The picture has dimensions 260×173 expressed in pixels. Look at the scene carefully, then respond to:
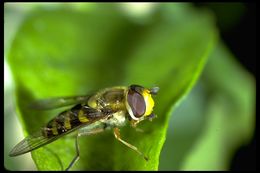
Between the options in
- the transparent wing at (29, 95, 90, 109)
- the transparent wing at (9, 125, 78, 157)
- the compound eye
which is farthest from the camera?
the transparent wing at (29, 95, 90, 109)

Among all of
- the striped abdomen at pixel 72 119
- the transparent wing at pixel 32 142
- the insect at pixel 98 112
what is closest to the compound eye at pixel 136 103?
the insect at pixel 98 112

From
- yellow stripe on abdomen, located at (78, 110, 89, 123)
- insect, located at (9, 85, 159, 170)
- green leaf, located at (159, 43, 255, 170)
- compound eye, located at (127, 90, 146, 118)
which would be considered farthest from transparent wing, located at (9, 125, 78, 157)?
green leaf, located at (159, 43, 255, 170)

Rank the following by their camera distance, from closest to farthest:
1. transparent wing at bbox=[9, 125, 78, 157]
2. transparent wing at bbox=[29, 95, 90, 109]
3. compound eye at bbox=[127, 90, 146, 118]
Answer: transparent wing at bbox=[9, 125, 78, 157], compound eye at bbox=[127, 90, 146, 118], transparent wing at bbox=[29, 95, 90, 109]

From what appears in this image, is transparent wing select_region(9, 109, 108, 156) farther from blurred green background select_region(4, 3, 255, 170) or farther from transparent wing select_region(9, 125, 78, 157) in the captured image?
blurred green background select_region(4, 3, 255, 170)

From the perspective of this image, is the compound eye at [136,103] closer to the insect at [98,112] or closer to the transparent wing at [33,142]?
the insect at [98,112]

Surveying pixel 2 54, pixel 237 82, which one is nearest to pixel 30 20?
pixel 2 54

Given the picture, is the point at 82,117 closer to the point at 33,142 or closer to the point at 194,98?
the point at 33,142

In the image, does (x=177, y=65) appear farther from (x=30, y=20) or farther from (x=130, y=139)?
(x=30, y=20)

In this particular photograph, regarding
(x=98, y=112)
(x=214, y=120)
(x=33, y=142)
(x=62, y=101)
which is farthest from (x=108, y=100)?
(x=214, y=120)
